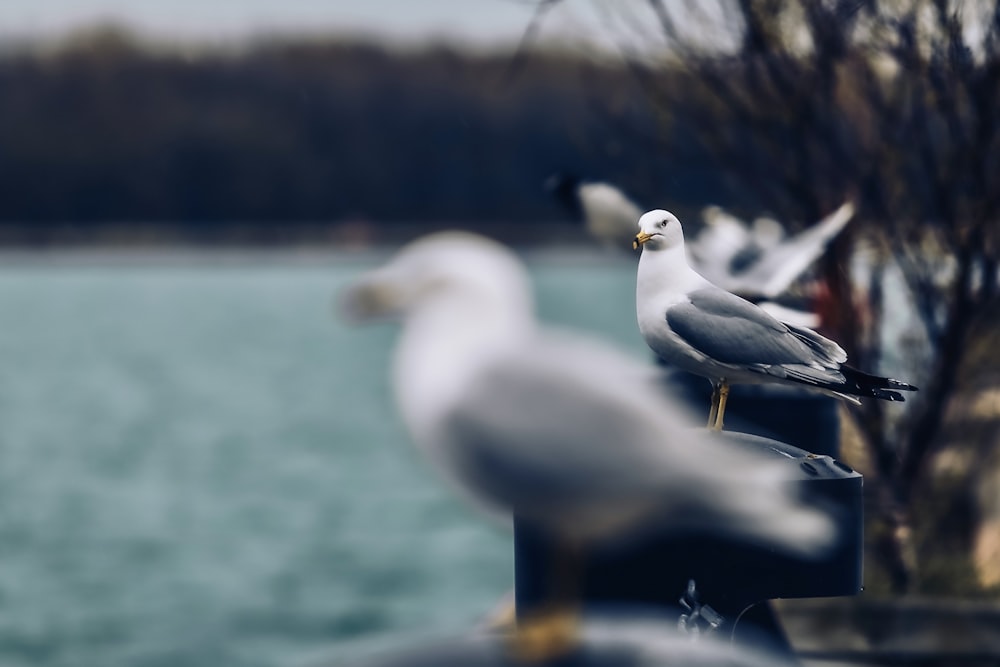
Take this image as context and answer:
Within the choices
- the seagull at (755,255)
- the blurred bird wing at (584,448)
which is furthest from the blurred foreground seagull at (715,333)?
the seagull at (755,255)

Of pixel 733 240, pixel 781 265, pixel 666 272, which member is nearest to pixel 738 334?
pixel 666 272

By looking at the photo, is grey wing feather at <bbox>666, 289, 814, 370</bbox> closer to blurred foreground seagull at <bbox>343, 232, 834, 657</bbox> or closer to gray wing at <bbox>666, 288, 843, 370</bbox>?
gray wing at <bbox>666, 288, 843, 370</bbox>

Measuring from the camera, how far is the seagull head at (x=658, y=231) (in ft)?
Answer: 12.7

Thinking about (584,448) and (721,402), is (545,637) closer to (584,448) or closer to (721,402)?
(584,448)

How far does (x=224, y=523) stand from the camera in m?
25.2

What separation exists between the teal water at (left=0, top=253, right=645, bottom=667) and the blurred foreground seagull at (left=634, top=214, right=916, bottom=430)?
90 cm

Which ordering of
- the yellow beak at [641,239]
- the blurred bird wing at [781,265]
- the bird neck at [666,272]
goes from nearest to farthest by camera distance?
1. the yellow beak at [641,239]
2. the bird neck at [666,272]
3. the blurred bird wing at [781,265]

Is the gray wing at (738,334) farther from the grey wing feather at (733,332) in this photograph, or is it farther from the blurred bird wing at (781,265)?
the blurred bird wing at (781,265)

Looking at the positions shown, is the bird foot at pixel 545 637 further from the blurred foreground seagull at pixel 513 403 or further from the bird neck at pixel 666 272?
the bird neck at pixel 666 272

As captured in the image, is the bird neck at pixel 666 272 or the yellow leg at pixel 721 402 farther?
the yellow leg at pixel 721 402

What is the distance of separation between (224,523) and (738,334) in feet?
72.5

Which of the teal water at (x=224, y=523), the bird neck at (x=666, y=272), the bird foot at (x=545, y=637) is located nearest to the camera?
the bird foot at (x=545, y=637)

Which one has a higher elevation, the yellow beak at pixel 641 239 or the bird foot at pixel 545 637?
the yellow beak at pixel 641 239

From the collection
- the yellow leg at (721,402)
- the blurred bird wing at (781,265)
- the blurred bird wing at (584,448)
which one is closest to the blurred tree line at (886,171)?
the blurred bird wing at (781,265)
